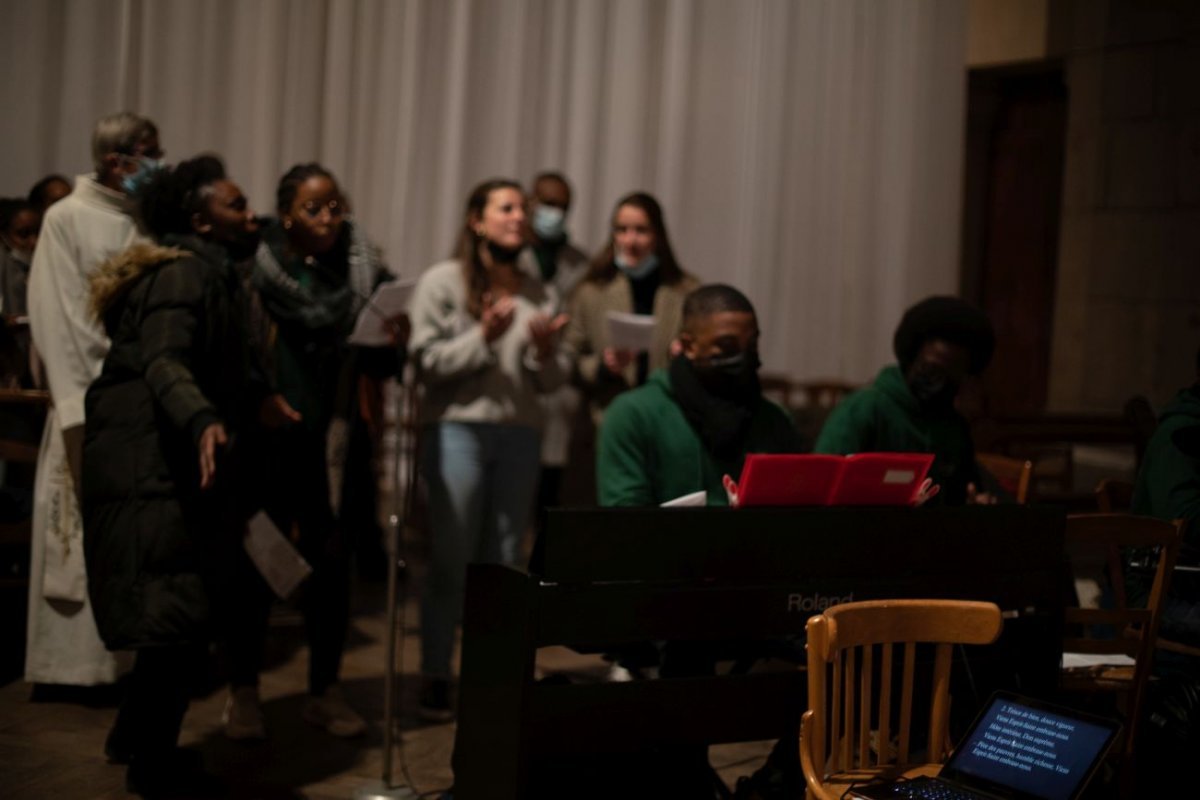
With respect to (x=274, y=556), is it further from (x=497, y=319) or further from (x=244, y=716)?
(x=497, y=319)

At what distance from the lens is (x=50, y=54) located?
536cm

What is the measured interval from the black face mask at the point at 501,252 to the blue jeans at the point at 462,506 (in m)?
0.53

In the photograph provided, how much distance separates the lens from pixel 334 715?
14.2 feet

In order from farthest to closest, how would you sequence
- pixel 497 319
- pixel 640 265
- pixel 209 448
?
pixel 640 265 → pixel 497 319 → pixel 209 448

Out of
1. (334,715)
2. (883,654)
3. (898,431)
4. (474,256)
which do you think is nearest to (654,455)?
(898,431)

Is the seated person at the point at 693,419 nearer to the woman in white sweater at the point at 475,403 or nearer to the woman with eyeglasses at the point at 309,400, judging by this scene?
the woman in white sweater at the point at 475,403

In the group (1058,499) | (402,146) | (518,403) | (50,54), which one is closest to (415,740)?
(518,403)

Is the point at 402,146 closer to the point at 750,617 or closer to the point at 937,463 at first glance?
the point at 937,463

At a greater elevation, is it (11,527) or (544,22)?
(544,22)

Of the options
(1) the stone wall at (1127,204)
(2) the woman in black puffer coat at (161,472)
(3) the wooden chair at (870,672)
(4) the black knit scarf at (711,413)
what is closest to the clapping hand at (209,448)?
(2) the woman in black puffer coat at (161,472)

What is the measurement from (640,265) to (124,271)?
227 cm

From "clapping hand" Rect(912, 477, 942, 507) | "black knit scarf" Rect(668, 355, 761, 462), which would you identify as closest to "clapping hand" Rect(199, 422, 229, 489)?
"black knit scarf" Rect(668, 355, 761, 462)

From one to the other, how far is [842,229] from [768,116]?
26.5 inches

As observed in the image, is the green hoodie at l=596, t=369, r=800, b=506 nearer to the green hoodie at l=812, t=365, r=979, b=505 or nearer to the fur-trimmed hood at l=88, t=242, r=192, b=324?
the green hoodie at l=812, t=365, r=979, b=505
